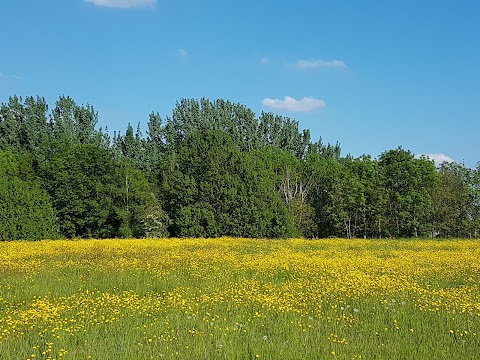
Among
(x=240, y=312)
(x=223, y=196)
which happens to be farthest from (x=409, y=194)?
(x=240, y=312)

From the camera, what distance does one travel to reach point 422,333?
8.27 meters

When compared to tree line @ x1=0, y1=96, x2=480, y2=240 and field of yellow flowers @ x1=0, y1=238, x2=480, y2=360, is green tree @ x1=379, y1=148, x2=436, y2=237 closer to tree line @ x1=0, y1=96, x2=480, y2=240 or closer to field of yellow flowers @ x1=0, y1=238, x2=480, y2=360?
tree line @ x1=0, y1=96, x2=480, y2=240

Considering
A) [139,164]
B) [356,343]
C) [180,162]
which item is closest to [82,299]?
[356,343]

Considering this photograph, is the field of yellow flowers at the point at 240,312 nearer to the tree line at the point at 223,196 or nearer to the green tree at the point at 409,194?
the tree line at the point at 223,196

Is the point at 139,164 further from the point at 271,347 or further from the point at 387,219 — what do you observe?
the point at 271,347

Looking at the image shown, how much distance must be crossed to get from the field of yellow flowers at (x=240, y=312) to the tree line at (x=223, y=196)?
27629 millimetres

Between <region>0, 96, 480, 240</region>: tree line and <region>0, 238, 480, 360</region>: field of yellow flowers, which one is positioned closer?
<region>0, 238, 480, 360</region>: field of yellow flowers

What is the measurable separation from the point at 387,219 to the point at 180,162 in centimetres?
2601

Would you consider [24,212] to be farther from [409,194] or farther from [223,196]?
[409,194]

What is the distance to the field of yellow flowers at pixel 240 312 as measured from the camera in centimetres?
717

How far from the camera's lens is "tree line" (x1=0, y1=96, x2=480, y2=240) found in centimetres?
4459

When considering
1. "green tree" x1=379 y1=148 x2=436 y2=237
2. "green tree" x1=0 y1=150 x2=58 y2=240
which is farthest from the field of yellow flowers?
"green tree" x1=379 y1=148 x2=436 y2=237

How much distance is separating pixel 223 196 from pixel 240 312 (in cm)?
3593

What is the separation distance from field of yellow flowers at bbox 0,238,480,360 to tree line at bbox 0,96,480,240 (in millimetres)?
27629
